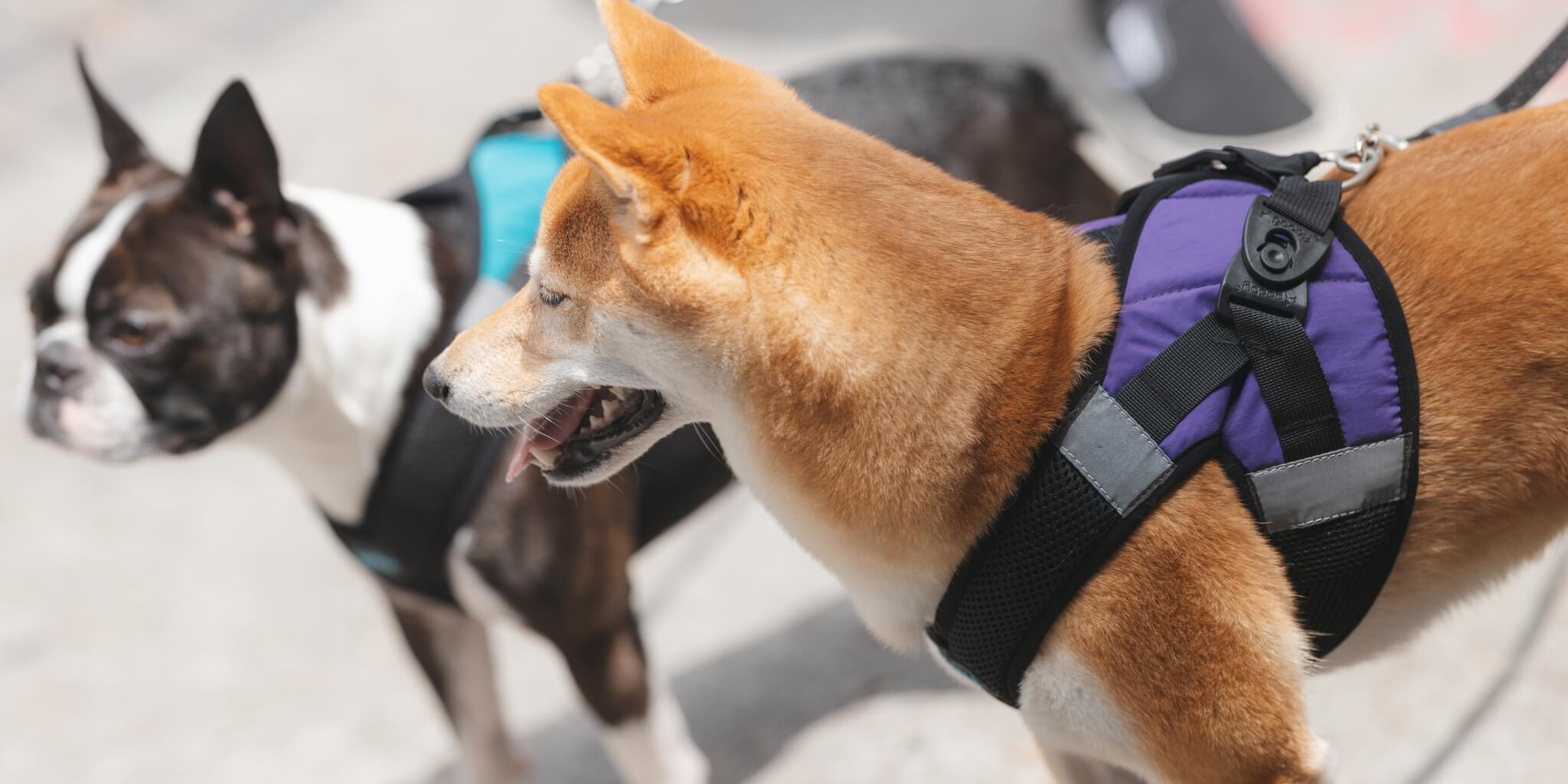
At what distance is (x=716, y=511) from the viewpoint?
372 cm

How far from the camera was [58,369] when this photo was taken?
2.26 m

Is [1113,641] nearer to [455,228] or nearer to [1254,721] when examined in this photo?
[1254,721]

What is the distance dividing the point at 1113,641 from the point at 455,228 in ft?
5.18

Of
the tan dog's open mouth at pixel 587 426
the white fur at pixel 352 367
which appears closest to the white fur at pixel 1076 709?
the tan dog's open mouth at pixel 587 426

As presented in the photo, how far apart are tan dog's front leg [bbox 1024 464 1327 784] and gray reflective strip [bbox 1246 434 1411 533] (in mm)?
39

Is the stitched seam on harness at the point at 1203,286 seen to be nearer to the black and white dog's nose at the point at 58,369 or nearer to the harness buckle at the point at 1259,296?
the harness buckle at the point at 1259,296

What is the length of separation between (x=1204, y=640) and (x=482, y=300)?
4.66 feet

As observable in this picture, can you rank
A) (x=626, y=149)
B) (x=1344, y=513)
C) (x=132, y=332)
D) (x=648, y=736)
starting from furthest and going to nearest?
(x=648, y=736) < (x=132, y=332) < (x=1344, y=513) < (x=626, y=149)

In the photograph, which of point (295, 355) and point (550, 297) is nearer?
point (550, 297)

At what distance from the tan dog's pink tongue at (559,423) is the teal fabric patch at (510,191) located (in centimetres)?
64

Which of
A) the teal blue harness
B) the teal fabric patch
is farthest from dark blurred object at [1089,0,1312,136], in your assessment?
the teal blue harness

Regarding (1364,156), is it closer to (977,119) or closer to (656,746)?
(977,119)

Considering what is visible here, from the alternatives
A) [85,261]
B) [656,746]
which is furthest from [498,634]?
[85,261]

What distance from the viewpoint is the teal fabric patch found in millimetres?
2324
